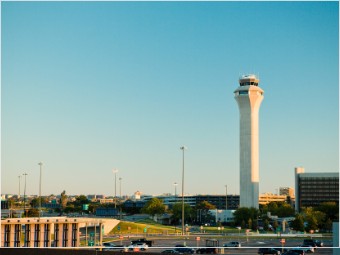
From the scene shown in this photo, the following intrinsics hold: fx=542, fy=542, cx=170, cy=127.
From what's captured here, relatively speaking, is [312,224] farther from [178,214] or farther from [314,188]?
[314,188]

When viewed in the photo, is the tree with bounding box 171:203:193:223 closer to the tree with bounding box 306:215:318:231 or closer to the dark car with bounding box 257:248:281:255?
the tree with bounding box 306:215:318:231

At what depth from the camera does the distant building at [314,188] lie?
47.6 metres

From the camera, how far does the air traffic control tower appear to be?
44688 millimetres

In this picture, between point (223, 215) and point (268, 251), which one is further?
point (223, 215)

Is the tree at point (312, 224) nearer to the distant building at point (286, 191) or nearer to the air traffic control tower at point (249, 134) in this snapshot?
the air traffic control tower at point (249, 134)

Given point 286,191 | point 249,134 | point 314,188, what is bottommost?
point 286,191

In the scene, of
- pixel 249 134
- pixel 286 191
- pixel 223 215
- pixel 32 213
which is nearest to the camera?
pixel 32 213

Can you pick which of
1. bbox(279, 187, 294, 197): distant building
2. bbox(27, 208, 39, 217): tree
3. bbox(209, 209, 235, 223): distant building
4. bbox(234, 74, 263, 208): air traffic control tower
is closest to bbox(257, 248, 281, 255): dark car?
bbox(27, 208, 39, 217): tree

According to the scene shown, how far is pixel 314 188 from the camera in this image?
48125 mm

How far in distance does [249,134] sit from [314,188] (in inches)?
321

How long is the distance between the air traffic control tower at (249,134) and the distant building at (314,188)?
5162mm

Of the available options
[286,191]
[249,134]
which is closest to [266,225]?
[249,134]

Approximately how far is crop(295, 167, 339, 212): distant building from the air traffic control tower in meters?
5.16

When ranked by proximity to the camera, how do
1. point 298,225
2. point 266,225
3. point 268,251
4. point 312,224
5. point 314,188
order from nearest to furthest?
point 268,251 → point 312,224 → point 298,225 → point 266,225 → point 314,188
